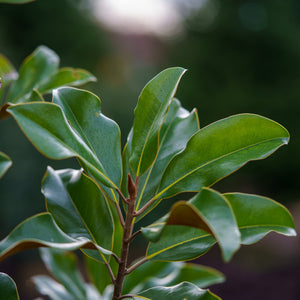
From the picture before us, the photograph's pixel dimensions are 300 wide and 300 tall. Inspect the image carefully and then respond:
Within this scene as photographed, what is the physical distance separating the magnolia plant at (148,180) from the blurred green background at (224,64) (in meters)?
4.35

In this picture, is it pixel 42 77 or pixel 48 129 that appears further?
pixel 42 77

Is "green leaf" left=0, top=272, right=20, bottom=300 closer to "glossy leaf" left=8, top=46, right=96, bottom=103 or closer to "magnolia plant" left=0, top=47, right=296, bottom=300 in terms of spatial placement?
"magnolia plant" left=0, top=47, right=296, bottom=300

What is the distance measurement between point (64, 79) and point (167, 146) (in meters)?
0.30

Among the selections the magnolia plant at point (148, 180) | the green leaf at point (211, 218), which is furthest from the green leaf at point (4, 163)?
the green leaf at point (211, 218)

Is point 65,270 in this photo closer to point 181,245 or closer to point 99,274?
point 99,274

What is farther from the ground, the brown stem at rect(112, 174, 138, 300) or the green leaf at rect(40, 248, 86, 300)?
the brown stem at rect(112, 174, 138, 300)

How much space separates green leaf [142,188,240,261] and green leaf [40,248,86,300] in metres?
0.64

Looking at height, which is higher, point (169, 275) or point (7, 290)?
point (7, 290)

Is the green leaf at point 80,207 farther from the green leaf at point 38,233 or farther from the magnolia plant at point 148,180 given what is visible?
the green leaf at point 38,233

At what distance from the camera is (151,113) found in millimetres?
612

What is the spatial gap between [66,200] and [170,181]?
20cm

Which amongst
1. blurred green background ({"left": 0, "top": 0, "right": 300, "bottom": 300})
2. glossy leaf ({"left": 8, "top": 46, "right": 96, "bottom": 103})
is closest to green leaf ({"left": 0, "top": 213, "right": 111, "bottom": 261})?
glossy leaf ({"left": 8, "top": 46, "right": 96, "bottom": 103})

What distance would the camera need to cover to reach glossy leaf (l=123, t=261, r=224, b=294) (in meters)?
0.88

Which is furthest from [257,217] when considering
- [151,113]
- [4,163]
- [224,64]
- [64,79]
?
[224,64]
